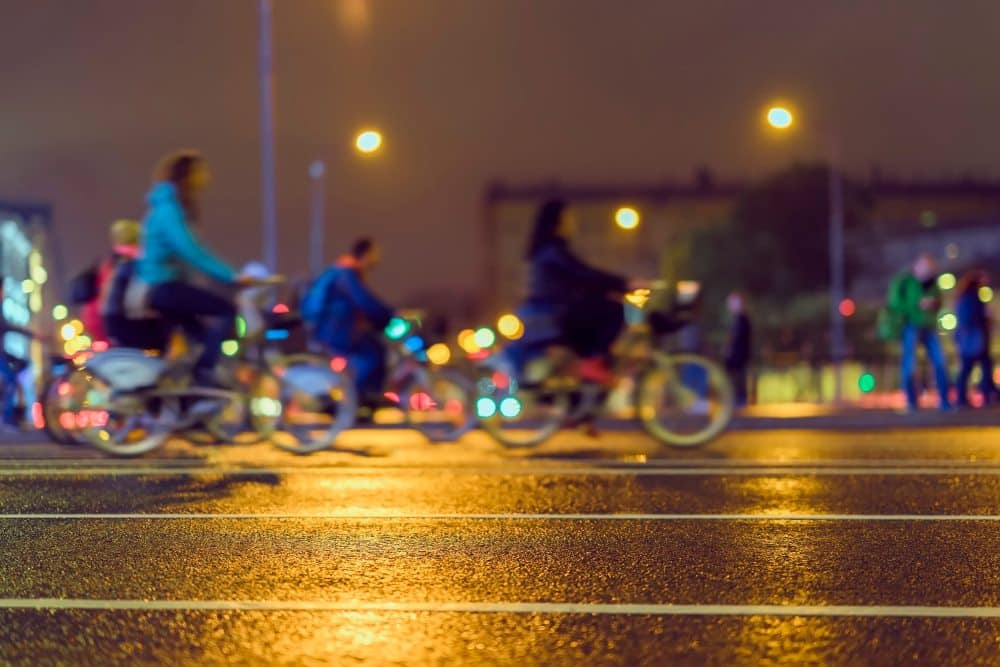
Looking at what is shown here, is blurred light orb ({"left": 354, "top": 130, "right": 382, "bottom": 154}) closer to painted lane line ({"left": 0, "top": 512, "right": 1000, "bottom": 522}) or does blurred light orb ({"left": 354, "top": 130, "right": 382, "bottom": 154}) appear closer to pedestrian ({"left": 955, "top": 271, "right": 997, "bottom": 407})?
pedestrian ({"left": 955, "top": 271, "right": 997, "bottom": 407})

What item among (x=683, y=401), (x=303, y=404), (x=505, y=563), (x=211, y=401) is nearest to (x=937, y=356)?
(x=683, y=401)

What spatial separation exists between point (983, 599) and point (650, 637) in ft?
3.93

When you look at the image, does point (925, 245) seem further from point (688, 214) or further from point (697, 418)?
point (697, 418)

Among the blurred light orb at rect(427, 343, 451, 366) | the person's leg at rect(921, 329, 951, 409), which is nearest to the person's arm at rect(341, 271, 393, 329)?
the blurred light orb at rect(427, 343, 451, 366)

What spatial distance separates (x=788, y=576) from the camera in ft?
15.7

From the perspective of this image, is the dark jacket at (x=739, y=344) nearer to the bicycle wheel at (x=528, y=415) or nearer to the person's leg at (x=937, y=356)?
the person's leg at (x=937, y=356)

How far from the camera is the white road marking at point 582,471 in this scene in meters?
7.79

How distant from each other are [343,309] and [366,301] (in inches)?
11.1

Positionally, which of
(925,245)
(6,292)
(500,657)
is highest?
(925,245)

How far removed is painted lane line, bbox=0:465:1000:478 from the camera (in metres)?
7.77

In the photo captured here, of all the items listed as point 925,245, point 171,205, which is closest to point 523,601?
point 171,205

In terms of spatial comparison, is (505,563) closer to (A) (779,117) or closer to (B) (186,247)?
(B) (186,247)

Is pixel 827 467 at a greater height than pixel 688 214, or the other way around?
pixel 688 214

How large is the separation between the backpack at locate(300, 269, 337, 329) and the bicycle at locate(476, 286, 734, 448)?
1.56 metres
